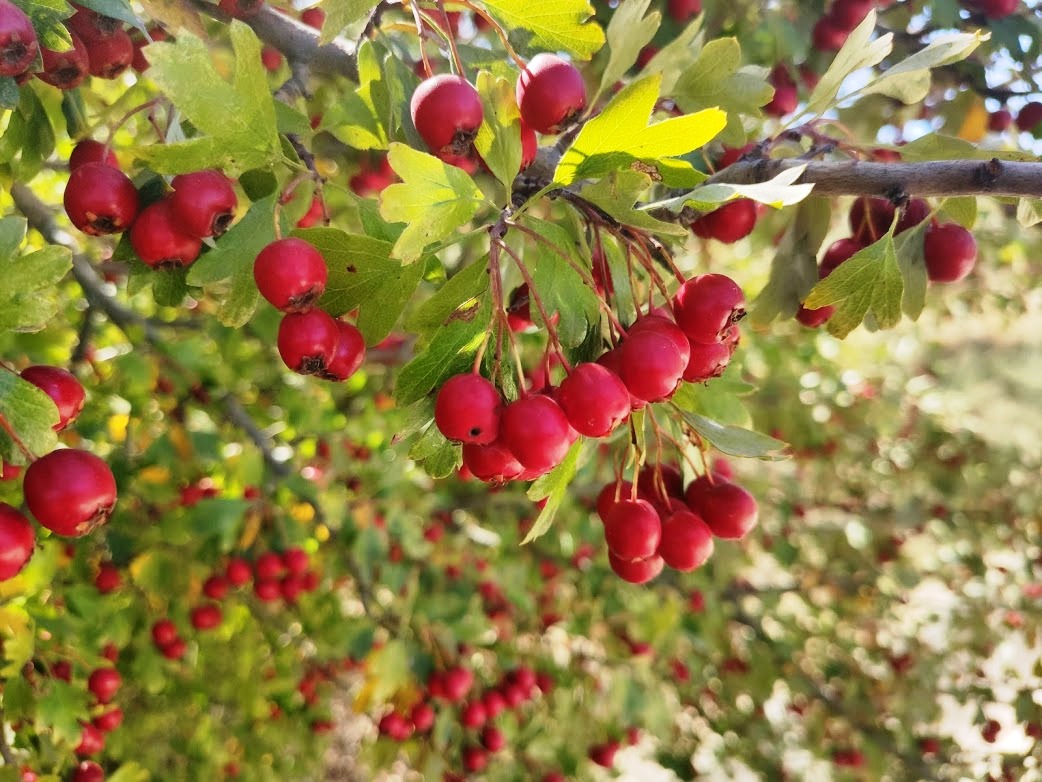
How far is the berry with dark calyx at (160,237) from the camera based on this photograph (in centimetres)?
111

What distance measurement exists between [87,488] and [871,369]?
17.8ft

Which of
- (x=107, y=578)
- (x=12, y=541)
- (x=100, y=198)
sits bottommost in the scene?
(x=107, y=578)

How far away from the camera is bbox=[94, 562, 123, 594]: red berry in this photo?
257cm

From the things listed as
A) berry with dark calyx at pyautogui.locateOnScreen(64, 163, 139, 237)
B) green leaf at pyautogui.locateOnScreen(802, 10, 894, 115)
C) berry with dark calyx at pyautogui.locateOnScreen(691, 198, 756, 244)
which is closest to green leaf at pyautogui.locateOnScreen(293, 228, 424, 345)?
berry with dark calyx at pyautogui.locateOnScreen(64, 163, 139, 237)

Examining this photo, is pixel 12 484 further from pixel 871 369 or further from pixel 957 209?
pixel 871 369

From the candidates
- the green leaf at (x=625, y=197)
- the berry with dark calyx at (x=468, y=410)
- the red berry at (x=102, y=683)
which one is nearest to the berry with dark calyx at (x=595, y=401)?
the berry with dark calyx at (x=468, y=410)

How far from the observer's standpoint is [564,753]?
320 centimetres

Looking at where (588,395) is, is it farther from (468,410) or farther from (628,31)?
(628,31)

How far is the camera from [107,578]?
2574mm

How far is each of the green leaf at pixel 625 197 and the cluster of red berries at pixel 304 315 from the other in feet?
1.35

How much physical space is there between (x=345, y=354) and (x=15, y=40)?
60 cm

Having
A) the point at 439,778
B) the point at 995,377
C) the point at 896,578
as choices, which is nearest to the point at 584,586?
the point at 439,778

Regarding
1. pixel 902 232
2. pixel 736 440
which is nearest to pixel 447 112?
pixel 736 440

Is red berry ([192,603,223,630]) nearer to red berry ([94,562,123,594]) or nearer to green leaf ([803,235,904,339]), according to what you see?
red berry ([94,562,123,594])
